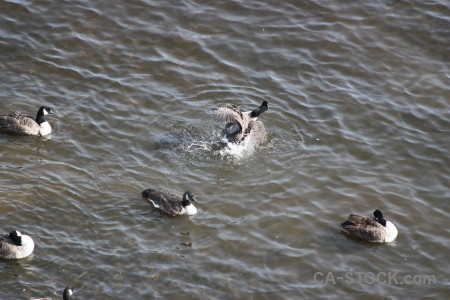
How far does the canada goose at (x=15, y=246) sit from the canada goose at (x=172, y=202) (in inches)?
112

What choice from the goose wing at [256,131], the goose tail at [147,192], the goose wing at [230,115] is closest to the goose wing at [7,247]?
the goose tail at [147,192]

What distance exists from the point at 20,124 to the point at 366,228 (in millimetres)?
8502

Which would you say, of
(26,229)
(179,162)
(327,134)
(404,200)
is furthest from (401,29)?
(26,229)

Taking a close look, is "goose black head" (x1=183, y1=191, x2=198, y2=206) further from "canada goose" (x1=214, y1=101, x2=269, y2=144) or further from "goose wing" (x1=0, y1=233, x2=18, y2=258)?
"goose wing" (x1=0, y1=233, x2=18, y2=258)

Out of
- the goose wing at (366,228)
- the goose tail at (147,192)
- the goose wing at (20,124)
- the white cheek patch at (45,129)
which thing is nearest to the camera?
the goose wing at (366,228)

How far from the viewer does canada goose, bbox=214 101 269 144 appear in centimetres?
1558

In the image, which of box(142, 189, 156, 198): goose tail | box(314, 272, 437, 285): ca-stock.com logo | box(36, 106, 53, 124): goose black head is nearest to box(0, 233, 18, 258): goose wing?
box(142, 189, 156, 198): goose tail

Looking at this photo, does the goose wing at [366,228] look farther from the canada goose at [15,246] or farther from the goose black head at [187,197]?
the canada goose at [15,246]

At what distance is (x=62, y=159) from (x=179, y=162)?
109 inches

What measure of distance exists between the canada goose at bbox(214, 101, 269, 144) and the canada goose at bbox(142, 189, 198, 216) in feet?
9.67

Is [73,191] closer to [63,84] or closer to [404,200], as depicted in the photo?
[63,84]

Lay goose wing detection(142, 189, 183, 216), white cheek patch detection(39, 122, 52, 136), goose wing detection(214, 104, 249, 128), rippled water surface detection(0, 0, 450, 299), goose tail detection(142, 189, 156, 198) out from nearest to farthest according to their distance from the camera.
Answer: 1. rippled water surface detection(0, 0, 450, 299)
2. goose wing detection(142, 189, 183, 216)
3. goose tail detection(142, 189, 156, 198)
4. white cheek patch detection(39, 122, 52, 136)
5. goose wing detection(214, 104, 249, 128)

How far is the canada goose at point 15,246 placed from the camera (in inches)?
448

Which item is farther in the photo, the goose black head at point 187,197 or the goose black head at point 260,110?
the goose black head at point 260,110
